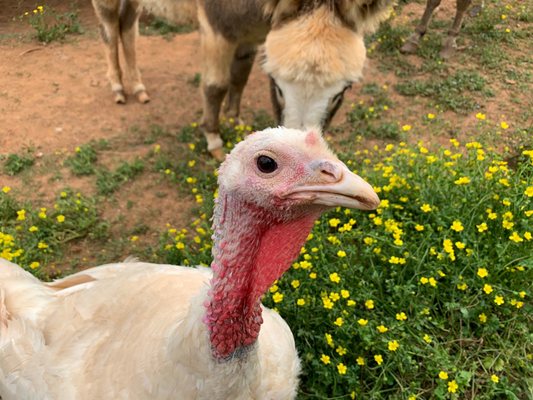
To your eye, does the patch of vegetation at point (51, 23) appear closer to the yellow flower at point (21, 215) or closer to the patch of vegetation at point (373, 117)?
the yellow flower at point (21, 215)

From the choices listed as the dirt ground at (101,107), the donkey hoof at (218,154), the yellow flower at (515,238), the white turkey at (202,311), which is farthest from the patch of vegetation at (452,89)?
the white turkey at (202,311)

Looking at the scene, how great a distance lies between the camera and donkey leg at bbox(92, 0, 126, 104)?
4.91 meters

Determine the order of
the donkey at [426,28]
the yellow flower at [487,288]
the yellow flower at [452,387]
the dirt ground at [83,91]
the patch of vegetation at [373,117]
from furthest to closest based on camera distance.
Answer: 1. the donkey at [426,28]
2. the dirt ground at [83,91]
3. the patch of vegetation at [373,117]
4. the yellow flower at [487,288]
5. the yellow flower at [452,387]

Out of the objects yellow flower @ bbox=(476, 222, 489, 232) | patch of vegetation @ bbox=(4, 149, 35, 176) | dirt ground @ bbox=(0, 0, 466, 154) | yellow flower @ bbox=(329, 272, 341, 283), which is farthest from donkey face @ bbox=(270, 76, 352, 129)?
patch of vegetation @ bbox=(4, 149, 35, 176)

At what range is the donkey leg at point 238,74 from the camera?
4395 mm

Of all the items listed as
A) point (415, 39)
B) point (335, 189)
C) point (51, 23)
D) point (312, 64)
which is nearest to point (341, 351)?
→ point (335, 189)

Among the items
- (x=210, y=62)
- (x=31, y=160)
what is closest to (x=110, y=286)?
(x=210, y=62)

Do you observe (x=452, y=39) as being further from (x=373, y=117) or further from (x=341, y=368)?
(x=341, y=368)

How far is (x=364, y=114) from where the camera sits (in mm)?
5133

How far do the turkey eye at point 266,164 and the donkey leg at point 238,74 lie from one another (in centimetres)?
317

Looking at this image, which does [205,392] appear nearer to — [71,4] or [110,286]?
[110,286]

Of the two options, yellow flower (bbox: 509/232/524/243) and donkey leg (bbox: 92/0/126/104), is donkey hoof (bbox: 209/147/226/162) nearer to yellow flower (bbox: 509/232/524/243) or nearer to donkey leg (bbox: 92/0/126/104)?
donkey leg (bbox: 92/0/126/104)

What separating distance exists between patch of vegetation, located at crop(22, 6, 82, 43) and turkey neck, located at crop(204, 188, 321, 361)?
245 inches

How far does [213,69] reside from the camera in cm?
395
